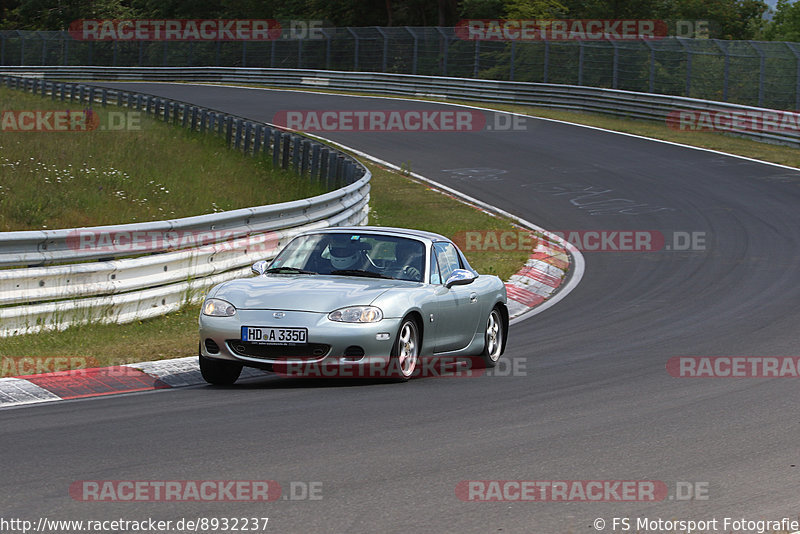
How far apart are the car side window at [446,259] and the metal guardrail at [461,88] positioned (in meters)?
23.7

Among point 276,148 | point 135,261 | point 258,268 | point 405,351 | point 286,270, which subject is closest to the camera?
point 405,351

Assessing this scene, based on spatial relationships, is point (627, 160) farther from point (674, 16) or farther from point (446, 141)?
point (674, 16)

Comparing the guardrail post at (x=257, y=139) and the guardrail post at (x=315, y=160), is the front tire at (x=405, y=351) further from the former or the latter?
the guardrail post at (x=257, y=139)

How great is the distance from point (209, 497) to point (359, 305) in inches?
143

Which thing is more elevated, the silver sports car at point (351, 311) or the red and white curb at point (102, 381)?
the silver sports car at point (351, 311)

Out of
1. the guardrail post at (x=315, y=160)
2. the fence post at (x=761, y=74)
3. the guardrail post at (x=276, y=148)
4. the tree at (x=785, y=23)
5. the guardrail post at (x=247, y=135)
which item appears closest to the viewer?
the guardrail post at (x=315, y=160)

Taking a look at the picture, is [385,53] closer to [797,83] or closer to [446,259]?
[797,83]

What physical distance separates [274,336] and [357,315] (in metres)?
0.69

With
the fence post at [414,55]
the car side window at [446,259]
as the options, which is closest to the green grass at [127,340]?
the car side window at [446,259]

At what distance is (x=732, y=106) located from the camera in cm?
3366

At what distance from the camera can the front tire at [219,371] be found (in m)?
8.89

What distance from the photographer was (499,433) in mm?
7160

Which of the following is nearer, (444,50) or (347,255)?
(347,255)

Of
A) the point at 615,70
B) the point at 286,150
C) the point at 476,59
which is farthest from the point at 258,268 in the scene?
the point at 476,59
